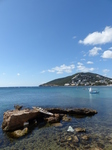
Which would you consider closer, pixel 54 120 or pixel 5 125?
pixel 5 125

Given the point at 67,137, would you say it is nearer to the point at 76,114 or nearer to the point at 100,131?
the point at 100,131

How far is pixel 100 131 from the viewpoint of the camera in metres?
16.9

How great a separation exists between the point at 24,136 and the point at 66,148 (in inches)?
240

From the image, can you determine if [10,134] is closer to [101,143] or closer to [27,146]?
[27,146]

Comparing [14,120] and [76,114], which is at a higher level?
[14,120]

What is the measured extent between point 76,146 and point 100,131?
5846 mm

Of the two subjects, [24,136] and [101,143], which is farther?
[24,136]

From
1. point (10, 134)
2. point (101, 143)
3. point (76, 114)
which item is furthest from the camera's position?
point (76, 114)

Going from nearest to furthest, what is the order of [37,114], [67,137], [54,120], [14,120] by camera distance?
[67,137], [14,120], [54,120], [37,114]

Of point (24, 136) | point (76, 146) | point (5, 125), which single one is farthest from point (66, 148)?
point (5, 125)

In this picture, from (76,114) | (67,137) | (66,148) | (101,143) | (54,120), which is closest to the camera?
(66,148)

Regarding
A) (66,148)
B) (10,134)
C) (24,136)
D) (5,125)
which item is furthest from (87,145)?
(5,125)

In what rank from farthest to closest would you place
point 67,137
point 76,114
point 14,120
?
point 76,114 → point 14,120 → point 67,137

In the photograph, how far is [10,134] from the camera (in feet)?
53.4
